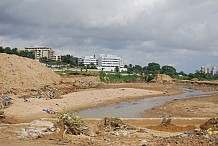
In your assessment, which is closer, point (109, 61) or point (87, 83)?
point (87, 83)

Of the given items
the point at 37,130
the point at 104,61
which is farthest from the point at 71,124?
the point at 104,61

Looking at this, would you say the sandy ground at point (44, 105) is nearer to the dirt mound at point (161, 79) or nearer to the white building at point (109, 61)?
the dirt mound at point (161, 79)

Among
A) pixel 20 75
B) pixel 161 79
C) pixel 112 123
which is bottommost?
pixel 112 123

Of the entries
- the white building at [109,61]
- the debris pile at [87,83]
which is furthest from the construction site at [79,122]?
the white building at [109,61]

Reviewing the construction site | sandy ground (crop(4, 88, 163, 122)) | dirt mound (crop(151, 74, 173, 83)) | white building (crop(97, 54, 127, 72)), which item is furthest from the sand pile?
white building (crop(97, 54, 127, 72))

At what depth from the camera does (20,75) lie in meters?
46.3

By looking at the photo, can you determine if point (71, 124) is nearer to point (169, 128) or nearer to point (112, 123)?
point (112, 123)

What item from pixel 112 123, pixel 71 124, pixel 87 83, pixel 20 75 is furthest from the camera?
pixel 87 83

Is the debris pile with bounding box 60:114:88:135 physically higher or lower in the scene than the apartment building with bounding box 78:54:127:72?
lower

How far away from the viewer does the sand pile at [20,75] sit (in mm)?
43300

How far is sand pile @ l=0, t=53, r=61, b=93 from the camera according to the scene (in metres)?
43.3

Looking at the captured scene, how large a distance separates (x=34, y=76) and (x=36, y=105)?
61.4ft

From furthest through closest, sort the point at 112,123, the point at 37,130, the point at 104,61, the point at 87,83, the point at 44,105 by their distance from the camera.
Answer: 1. the point at 104,61
2. the point at 87,83
3. the point at 44,105
4. the point at 112,123
5. the point at 37,130

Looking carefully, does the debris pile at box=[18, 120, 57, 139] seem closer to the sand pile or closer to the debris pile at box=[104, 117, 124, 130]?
the debris pile at box=[104, 117, 124, 130]
